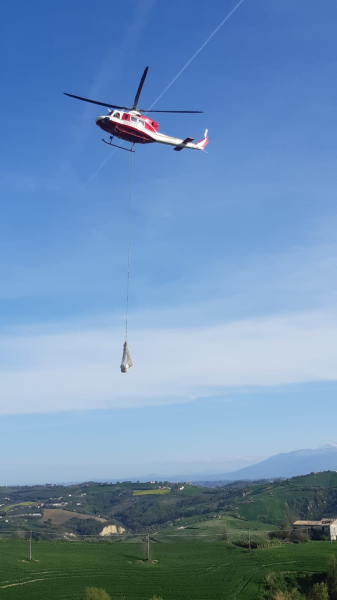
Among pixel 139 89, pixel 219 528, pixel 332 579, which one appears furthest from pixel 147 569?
pixel 219 528

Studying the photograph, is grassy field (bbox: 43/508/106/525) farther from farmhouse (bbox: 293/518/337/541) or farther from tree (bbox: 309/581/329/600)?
tree (bbox: 309/581/329/600)

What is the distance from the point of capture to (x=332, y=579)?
51219 millimetres

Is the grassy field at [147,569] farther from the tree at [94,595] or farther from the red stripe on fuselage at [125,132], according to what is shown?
the red stripe on fuselage at [125,132]

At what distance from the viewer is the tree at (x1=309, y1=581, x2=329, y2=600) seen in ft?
152

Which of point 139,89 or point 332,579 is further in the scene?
point 332,579

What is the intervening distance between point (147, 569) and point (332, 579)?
18.0 m

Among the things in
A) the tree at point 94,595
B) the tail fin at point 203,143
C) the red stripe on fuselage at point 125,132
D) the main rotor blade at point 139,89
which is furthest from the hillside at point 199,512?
the main rotor blade at point 139,89

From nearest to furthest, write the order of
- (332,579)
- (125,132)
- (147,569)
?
1. (125,132)
2. (332,579)
3. (147,569)

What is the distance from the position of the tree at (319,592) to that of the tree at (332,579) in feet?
7.98

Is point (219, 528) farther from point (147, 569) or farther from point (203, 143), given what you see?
point (203, 143)

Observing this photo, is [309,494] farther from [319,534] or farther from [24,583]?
[24,583]

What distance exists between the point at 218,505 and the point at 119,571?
11663 centimetres

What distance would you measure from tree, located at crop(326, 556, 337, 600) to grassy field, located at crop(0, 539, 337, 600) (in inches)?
107

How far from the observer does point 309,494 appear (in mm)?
150375
